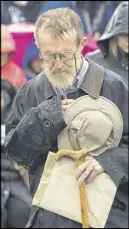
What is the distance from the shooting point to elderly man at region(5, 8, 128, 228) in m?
3.53

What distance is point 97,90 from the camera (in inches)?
149

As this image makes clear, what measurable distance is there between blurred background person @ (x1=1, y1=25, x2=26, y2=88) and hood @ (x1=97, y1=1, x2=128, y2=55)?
4.16 feet

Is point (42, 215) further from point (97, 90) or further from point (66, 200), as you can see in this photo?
point (97, 90)

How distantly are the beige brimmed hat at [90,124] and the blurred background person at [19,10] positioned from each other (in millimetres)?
4874

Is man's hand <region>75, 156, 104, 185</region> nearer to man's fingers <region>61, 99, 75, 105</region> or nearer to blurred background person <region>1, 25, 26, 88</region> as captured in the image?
man's fingers <region>61, 99, 75, 105</region>

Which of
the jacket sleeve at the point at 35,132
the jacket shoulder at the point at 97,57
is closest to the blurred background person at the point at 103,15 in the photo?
the jacket shoulder at the point at 97,57

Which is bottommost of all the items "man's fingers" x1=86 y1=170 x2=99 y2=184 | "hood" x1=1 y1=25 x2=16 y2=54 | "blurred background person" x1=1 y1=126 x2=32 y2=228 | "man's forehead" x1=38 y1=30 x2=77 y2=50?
"blurred background person" x1=1 y1=126 x2=32 y2=228

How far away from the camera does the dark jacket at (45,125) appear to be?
11.9ft

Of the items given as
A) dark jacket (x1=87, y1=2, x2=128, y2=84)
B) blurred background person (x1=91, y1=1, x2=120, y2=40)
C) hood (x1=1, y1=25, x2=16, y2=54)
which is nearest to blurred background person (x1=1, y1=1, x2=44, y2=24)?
blurred background person (x1=91, y1=1, x2=120, y2=40)

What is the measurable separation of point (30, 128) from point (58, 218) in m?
0.58

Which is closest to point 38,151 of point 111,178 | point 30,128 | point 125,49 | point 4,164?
point 30,128

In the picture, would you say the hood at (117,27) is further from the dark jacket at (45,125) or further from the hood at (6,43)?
the dark jacket at (45,125)

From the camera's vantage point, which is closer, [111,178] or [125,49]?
[111,178]

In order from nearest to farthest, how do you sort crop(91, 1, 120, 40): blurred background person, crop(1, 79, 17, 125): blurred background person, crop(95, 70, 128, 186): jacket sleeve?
1. crop(95, 70, 128, 186): jacket sleeve
2. crop(1, 79, 17, 125): blurred background person
3. crop(91, 1, 120, 40): blurred background person
